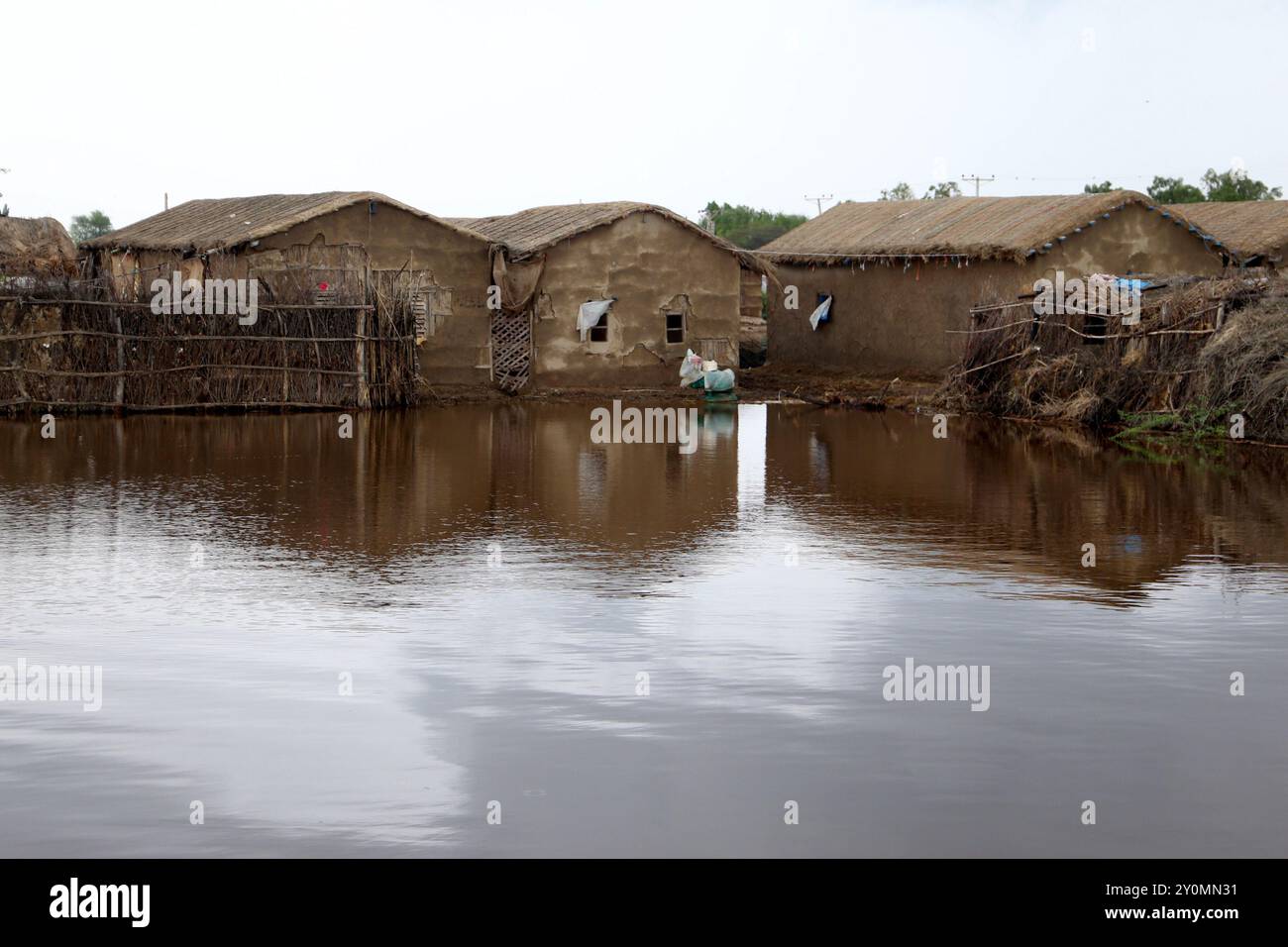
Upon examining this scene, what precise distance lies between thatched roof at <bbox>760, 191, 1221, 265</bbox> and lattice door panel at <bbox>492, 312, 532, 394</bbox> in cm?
798

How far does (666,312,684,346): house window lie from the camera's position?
34.5 m

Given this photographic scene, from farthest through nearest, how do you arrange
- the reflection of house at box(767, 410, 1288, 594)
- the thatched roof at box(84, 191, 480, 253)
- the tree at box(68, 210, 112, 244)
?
the tree at box(68, 210, 112, 244) < the thatched roof at box(84, 191, 480, 253) < the reflection of house at box(767, 410, 1288, 594)

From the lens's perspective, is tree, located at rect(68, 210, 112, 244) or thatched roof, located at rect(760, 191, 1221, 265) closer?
thatched roof, located at rect(760, 191, 1221, 265)

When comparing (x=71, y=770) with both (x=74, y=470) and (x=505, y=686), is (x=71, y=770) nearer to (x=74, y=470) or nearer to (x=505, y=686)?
(x=505, y=686)

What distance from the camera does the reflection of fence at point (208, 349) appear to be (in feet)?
87.0

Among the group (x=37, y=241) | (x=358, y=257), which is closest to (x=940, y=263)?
(x=358, y=257)

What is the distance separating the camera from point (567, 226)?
3353cm
